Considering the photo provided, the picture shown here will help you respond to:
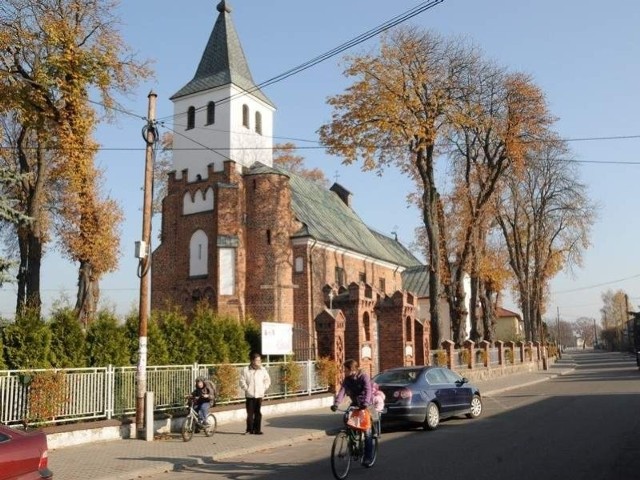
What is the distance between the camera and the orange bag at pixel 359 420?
31.5ft

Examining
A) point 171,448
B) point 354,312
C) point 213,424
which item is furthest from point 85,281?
point 171,448

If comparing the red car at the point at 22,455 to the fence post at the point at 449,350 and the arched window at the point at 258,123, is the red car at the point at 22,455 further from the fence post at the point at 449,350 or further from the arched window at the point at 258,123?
the arched window at the point at 258,123

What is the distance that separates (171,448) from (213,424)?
213 centimetres

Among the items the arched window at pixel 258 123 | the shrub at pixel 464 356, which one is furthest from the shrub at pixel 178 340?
the arched window at pixel 258 123

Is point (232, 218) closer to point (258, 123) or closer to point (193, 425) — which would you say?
point (258, 123)

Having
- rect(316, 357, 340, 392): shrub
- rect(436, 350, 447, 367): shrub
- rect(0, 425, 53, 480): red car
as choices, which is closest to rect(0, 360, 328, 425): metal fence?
rect(316, 357, 340, 392): shrub

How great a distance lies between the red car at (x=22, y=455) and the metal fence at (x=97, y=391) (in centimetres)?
476

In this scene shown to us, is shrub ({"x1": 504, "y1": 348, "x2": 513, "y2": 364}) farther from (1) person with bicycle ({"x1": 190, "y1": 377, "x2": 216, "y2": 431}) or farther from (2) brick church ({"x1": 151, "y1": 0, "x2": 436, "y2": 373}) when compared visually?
(1) person with bicycle ({"x1": 190, "y1": 377, "x2": 216, "y2": 431})

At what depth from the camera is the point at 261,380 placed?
14.5 metres

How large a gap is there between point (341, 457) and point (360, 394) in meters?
1.07

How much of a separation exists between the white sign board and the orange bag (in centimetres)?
931

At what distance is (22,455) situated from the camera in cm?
685

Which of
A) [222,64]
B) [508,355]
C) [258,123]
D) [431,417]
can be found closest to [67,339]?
[431,417]

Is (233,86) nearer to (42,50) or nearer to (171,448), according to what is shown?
(42,50)
